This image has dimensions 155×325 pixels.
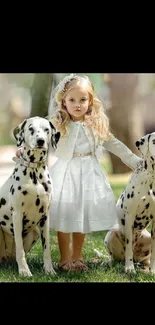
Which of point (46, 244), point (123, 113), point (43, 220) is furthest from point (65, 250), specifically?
point (123, 113)

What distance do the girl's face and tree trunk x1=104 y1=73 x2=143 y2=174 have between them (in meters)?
8.91

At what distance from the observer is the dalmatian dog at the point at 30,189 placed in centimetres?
418

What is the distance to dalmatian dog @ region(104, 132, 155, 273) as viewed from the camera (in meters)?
4.34

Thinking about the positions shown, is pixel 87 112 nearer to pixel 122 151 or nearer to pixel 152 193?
pixel 122 151

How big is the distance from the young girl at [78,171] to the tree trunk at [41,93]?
227 cm

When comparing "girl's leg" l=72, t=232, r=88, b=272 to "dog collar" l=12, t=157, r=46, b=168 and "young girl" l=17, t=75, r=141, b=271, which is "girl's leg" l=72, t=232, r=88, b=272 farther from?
"dog collar" l=12, t=157, r=46, b=168

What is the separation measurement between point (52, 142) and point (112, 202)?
0.67 meters

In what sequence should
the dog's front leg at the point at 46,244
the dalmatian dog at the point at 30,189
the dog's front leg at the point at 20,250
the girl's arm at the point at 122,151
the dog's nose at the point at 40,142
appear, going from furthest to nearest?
1. the girl's arm at the point at 122,151
2. the dog's front leg at the point at 46,244
3. the dog's front leg at the point at 20,250
4. the dalmatian dog at the point at 30,189
5. the dog's nose at the point at 40,142

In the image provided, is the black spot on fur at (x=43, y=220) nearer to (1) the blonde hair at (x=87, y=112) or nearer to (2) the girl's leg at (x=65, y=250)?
(2) the girl's leg at (x=65, y=250)

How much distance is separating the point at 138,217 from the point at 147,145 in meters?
0.53

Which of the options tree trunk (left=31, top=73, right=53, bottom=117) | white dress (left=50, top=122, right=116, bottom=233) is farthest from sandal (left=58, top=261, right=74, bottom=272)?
tree trunk (left=31, top=73, right=53, bottom=117)

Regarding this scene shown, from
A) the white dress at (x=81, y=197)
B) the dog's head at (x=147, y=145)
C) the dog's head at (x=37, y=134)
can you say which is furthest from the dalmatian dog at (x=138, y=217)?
the dog's head at (x=37, y=134)

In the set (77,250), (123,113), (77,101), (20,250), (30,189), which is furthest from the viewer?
(123,113)

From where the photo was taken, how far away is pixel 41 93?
711cm
